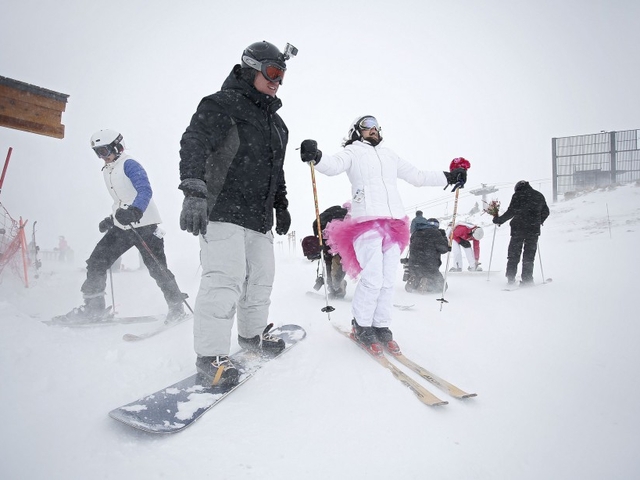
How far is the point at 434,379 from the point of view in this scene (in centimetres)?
227

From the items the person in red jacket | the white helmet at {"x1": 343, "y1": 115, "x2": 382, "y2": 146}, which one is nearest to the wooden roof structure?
the white helmet at {"x1": 343, "y1": 115, "x2": 382, "y2": 146}

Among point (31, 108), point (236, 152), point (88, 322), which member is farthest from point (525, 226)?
point (31, 108)

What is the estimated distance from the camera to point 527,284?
20.6 feet

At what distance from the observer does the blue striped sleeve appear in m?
3.79

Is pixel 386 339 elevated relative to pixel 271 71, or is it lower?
lower

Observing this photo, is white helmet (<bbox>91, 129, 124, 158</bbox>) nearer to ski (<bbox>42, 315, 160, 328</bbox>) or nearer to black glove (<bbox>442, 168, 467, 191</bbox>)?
ski (<bbox>42, 315, 160, 328</bbox>)

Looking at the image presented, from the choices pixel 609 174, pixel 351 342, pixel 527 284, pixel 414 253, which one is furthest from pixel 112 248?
pixel 609 174

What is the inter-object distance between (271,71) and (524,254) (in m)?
6.36

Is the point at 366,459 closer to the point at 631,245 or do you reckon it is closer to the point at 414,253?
the point at 414,253

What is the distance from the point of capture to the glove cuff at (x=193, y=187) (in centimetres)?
206

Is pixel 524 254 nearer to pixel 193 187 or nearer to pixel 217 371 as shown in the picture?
pixel 217 371

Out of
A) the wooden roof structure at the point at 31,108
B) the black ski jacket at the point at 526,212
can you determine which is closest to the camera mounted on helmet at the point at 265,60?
the wooden roof structure at the point at 31,108

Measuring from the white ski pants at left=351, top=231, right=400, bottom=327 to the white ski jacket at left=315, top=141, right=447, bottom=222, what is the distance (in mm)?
270

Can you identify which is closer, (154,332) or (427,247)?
(154,332)
